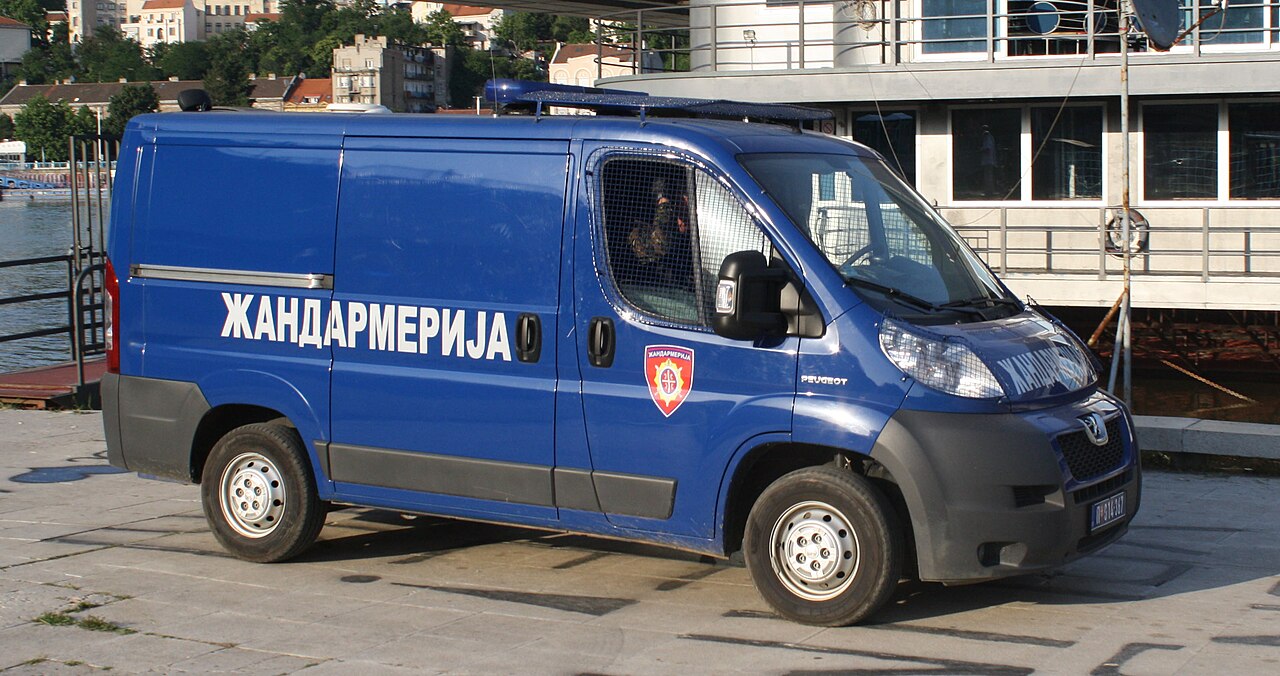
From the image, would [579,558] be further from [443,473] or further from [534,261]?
[534,261]

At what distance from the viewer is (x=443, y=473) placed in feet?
24.0

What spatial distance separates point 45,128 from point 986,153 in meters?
122

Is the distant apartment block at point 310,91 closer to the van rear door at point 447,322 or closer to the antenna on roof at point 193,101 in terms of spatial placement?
the antenna on roof at point 193,101

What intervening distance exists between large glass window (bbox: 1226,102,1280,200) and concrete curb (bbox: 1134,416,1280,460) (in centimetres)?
1080

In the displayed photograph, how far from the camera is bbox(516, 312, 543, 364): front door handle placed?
23.1 feet

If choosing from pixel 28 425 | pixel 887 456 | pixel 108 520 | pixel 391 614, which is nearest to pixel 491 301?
pixel 391 614

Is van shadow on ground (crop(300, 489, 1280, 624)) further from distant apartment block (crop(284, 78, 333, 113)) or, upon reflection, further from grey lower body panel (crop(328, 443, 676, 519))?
distant apartment block (crop(284, 78, 333, 113))

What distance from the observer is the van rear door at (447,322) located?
7.07 metres

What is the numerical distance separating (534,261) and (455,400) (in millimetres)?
793

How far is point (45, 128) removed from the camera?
128625 millimetres

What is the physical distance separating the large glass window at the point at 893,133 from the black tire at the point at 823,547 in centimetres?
1521

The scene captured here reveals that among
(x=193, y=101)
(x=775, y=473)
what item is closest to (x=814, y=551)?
(x=775, y=473)

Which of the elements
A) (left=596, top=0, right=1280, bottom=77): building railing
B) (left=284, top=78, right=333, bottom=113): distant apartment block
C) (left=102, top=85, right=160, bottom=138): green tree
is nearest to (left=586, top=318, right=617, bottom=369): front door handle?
(left=596, top=0, right=1280, bottom=77): building railing

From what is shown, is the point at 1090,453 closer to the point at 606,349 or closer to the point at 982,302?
the point at 982,302
